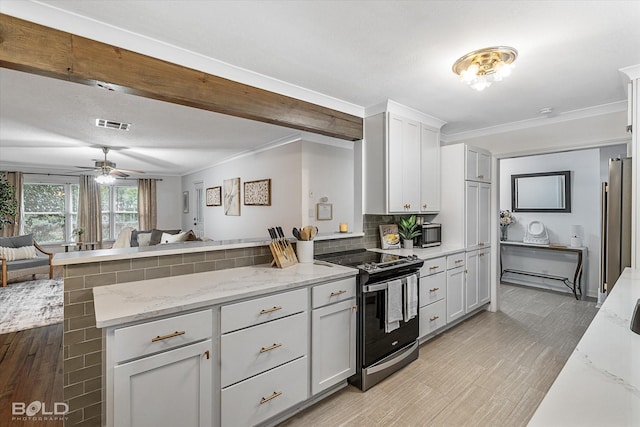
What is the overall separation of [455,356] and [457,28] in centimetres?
273

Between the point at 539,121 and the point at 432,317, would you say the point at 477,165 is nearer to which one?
the point at 539,121

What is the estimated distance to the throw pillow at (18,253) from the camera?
210 inches

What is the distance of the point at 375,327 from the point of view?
7.74 ft

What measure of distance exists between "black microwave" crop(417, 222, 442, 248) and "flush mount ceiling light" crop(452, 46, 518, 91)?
1.81 metres

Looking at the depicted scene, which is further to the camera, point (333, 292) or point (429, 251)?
point (429, 251)

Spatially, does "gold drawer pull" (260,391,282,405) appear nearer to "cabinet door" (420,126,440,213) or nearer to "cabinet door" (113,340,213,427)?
"cabinet door" (113,340,213,427)

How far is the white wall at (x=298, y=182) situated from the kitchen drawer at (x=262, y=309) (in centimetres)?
254

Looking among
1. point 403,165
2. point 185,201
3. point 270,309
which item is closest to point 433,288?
point 403,165

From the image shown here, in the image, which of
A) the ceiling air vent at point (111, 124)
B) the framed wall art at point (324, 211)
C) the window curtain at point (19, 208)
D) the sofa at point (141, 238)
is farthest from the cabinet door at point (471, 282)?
the window curtain at point (19, 208)

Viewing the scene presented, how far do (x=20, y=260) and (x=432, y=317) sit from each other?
22.9 ft

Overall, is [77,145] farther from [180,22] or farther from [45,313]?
[180,22]

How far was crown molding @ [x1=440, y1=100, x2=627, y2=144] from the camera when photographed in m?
3.13

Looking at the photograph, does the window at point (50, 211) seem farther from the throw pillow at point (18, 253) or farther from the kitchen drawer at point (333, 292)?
the kitchen drawer at point (333, 292)

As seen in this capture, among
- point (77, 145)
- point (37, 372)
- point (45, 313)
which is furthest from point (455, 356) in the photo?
point (77, 145)
